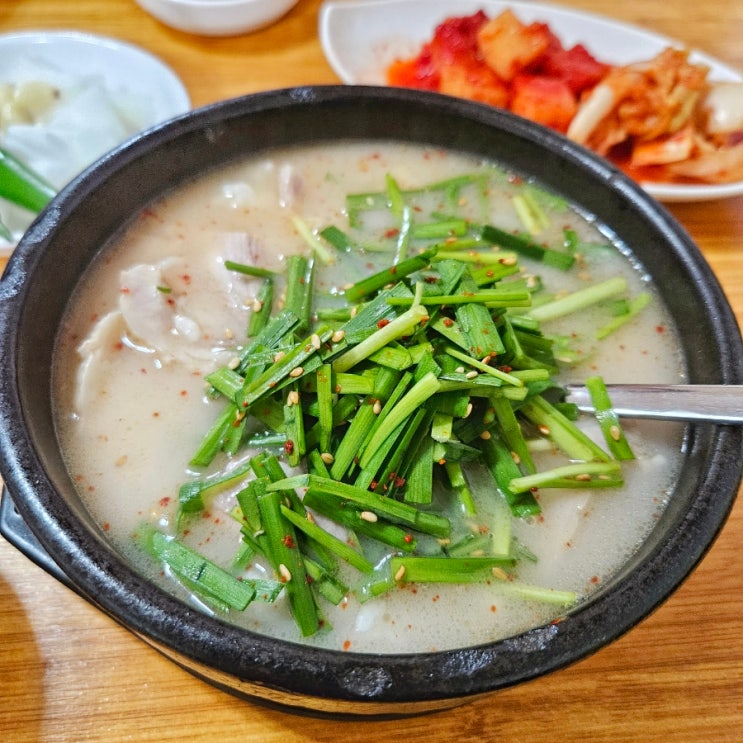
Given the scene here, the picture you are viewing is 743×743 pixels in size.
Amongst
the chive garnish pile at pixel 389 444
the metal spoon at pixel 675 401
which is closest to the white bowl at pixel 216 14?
the chive garnish pile at pixel 389 444

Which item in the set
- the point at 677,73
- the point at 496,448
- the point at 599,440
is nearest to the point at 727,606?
the point at 599,440

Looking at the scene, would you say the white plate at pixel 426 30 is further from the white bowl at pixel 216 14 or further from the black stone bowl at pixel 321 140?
the black stone bowl at pixel 321 140

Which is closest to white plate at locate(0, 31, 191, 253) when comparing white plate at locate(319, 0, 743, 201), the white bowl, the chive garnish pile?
the white bowl

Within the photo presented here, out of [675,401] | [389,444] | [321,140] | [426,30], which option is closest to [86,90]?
[321,140]

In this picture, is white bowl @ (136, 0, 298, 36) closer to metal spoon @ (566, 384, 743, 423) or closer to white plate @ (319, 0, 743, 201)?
white plate @ (319, 0, 743, 201)

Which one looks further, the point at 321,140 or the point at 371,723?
the point at 321,140

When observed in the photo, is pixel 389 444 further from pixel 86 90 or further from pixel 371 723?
pixel 86 90

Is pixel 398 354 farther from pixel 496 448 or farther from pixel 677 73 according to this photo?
pixel 677 73
